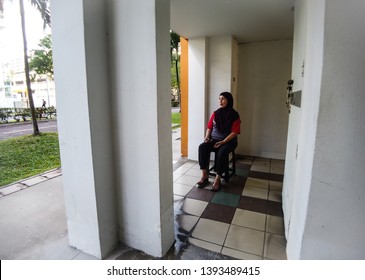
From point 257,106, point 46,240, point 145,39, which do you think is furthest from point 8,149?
point 257,106

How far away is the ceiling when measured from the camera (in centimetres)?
230

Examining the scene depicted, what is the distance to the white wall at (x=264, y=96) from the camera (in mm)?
3809

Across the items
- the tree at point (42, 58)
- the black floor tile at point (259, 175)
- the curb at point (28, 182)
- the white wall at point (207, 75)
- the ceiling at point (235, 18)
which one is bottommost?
the black floor tile at point (259, 175)

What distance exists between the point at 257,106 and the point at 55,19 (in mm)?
3545

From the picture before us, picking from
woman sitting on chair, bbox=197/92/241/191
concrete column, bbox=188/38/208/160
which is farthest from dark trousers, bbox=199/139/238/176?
concrete column, bbox=188/38/208/160

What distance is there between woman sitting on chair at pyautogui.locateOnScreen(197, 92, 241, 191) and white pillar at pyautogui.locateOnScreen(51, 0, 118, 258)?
59.7 inches

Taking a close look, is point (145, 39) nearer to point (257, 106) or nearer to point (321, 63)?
point (321, 63)

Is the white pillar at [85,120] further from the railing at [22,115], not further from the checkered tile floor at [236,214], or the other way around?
the railing at [22,115]

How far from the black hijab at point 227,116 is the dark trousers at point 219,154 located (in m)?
0.21

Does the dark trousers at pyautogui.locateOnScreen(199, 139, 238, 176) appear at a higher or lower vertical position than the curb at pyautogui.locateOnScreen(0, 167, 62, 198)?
higher

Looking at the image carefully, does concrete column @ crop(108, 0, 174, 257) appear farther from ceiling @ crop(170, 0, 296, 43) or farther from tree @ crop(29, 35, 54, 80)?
tree @ crop(29, 35, 54, 80)

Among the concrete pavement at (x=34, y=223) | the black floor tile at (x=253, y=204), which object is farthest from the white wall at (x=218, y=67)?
the concrete pavement at (x=34, y=223)

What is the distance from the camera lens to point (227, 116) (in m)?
2.93

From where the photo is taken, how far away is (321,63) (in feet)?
3.31
